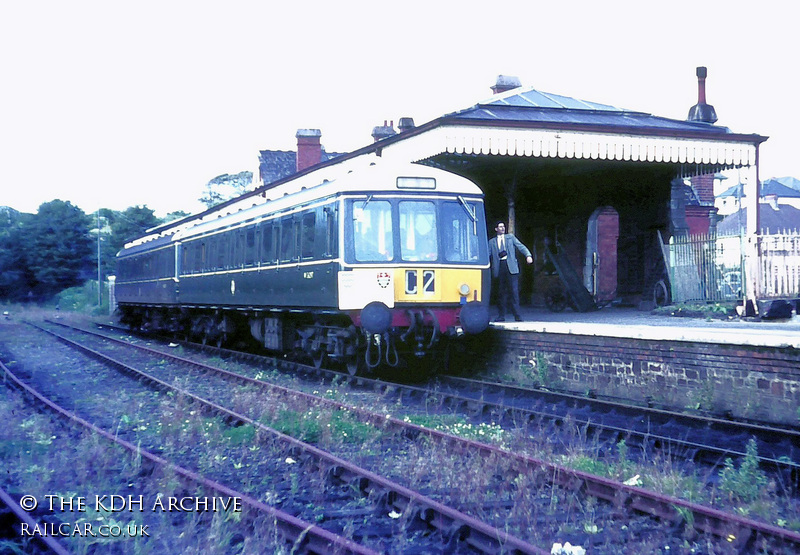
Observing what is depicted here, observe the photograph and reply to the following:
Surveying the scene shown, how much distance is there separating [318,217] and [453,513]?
7.42 m

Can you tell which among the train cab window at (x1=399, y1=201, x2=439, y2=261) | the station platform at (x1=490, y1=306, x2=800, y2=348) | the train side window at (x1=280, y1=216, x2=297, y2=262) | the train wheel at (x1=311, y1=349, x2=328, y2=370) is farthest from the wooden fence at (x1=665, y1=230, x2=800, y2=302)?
the train side window at (x1=280, y1=216, x2=297, y2=262)

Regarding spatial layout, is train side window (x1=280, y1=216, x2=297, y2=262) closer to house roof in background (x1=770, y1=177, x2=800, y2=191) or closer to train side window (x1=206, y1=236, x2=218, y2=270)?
train side window (x1=206, y1=236, x2=218, y2=270)

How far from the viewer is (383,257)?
37.1ft

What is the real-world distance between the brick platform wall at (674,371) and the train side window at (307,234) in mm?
3273

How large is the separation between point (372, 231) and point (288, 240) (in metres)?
2.39

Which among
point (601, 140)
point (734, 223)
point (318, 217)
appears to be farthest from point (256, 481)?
point (734, 223)

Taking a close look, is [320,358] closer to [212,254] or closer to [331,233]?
[331,233]

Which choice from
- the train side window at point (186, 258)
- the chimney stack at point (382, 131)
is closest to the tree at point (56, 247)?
the chimney stack at point (382, 131)

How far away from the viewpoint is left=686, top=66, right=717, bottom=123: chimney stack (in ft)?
95.2

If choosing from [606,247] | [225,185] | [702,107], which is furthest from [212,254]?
[225,185]

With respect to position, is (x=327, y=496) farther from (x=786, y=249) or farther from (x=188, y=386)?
(x=786, y=249)

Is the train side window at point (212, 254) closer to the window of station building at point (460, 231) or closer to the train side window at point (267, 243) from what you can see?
the train side window at point (267, 243)

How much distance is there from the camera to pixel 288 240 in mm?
13242

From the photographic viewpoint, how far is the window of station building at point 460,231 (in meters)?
11.7
